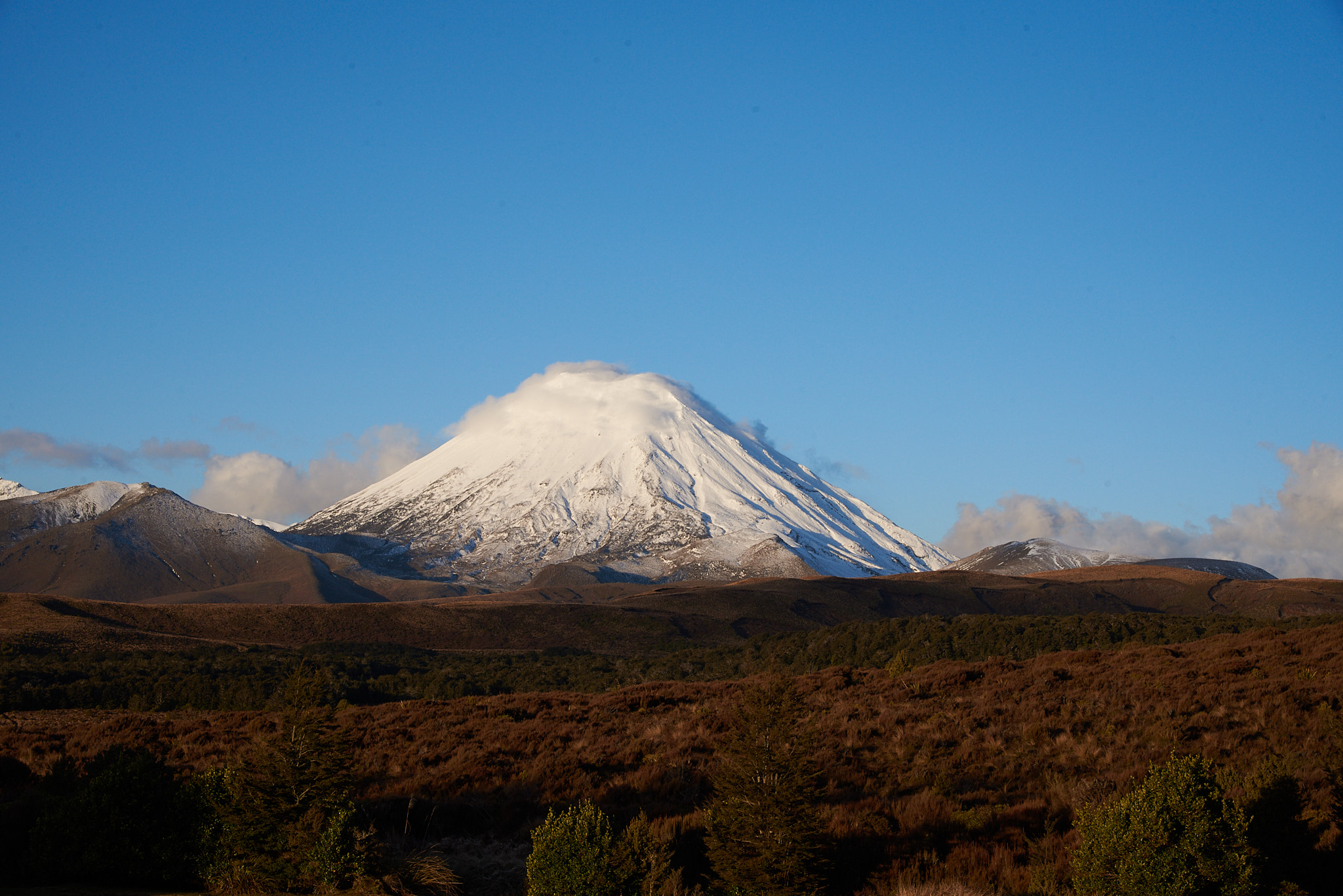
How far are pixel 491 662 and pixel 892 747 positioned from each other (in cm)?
3343

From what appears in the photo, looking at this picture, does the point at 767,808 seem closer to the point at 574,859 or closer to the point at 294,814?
the point at 574,859

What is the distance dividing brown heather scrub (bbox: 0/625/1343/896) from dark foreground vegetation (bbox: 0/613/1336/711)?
6.59 m

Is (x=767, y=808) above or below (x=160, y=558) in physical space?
below

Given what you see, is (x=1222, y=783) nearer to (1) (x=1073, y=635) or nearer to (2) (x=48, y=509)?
(1) (x=1073, y=635)

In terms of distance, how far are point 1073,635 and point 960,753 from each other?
28000mm

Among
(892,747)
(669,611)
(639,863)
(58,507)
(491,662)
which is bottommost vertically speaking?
(491,662)

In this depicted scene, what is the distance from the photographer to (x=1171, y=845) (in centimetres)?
766

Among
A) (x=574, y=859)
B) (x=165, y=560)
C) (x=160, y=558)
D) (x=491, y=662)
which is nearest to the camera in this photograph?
(x=574, y=859)

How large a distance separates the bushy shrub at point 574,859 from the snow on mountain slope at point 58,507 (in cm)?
15600

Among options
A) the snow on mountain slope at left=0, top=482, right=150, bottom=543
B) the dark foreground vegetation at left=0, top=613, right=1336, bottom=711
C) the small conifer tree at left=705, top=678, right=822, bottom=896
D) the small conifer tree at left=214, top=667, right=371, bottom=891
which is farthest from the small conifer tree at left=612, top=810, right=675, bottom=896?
the snow on mountain slope at left=0, top=482, right=150, bottom=543

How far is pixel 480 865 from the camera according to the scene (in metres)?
9.35

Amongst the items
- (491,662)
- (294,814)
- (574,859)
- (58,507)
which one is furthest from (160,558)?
(574,859)

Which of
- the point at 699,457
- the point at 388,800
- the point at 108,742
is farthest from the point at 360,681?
the point at 699,457

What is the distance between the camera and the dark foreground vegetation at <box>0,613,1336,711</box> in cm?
2872
